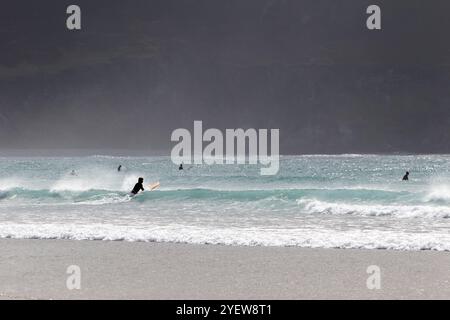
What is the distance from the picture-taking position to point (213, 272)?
32.4 ft

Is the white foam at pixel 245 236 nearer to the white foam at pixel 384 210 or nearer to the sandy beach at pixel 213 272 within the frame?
the sandy beach at pixel 213 272

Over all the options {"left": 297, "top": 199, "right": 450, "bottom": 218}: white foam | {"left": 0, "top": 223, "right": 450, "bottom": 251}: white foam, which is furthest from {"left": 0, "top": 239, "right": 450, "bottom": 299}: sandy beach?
{"left": 297, "top": 199, "right": 450, "bottom": 218}: white foam

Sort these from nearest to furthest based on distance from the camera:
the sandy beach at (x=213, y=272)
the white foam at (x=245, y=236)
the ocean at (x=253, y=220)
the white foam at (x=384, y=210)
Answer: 1. the sandy beach at (x=213, y=272)
2. the white foam at (x=245, y=236)
3. the ocean at (x=253, y=220)
4. the white foam at (x=384, y=210)

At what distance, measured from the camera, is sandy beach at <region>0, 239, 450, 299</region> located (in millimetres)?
8312

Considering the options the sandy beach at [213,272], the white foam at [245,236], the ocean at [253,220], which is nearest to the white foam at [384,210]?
the ocean at [253,220]

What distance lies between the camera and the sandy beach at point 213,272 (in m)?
8.31

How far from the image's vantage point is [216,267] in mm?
10344

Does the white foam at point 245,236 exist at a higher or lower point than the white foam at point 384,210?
higher

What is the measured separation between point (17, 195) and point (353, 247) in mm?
25944

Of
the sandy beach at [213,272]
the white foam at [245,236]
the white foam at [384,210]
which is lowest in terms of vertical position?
the white foam at [384,210]

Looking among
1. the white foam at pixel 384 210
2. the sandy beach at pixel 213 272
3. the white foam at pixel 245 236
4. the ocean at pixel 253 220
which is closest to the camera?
the sandy beach at pixel 213 272

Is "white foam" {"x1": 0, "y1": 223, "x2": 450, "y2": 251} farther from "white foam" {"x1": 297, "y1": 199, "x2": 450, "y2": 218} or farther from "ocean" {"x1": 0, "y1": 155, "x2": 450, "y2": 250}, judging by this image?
"white foam" {"x1": 297, "y1": 199, "x2": 450, "y2": 218}

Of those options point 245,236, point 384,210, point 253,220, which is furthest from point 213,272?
point 384,210
